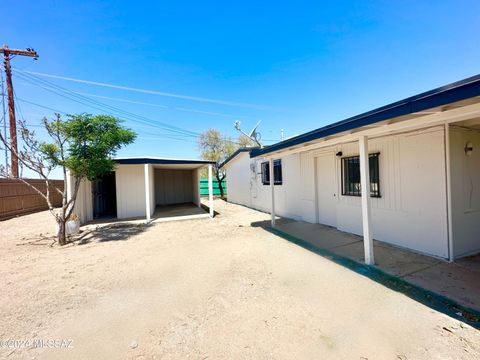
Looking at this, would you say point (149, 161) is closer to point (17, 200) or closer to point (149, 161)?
point (149, 161)

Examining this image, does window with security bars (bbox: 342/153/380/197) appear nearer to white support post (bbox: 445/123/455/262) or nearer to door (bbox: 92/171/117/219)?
white support post (bbox: 445/123/455/262)

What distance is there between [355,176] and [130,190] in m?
9.19

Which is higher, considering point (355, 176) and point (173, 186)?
point (355, 176)

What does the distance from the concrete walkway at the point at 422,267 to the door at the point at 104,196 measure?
9898 mm

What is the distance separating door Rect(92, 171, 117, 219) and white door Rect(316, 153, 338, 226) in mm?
9601

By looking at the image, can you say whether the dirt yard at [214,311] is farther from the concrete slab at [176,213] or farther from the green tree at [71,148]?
the concrete slab at [176,213]

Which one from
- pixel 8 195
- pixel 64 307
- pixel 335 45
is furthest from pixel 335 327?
pixel 8 195

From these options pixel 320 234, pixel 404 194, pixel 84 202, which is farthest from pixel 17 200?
pixel 404 194

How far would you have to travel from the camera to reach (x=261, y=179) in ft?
36.2

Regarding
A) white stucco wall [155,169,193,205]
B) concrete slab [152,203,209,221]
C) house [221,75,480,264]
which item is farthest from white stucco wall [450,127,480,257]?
white stucco wall [155,169,193,205]

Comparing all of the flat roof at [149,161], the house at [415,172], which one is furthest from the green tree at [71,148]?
the house at [415,172]

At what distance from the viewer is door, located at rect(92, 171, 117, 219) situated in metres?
10.6

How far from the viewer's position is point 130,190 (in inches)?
398

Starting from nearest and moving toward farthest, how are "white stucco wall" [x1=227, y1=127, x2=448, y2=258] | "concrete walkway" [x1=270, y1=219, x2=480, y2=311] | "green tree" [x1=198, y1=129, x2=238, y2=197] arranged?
"concrete walkway" [x1=270, y1=219, x2=480, y2=311] → "white stucco wall" [x1=227, y1=127, x2=448, y2=258] → "green tree" [x1=198, y1=129, x2=238, y2=197]
